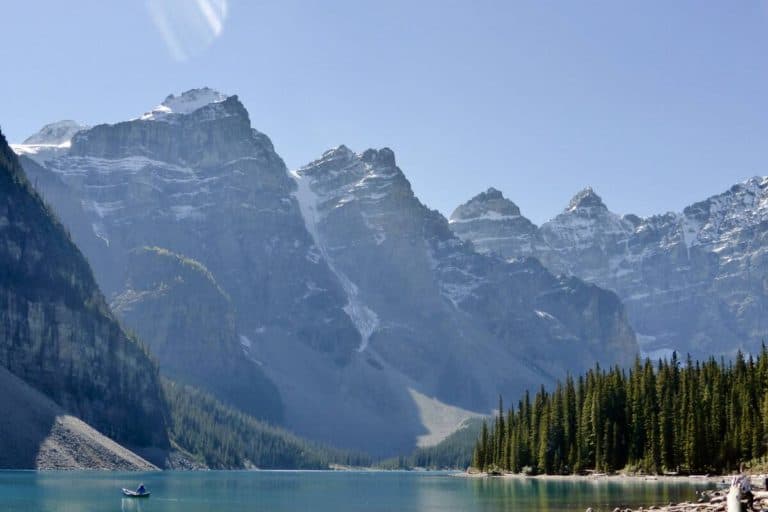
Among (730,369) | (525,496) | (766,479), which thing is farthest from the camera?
(730,369)

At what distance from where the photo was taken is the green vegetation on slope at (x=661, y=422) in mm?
152250

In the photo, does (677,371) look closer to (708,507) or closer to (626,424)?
(626,424)

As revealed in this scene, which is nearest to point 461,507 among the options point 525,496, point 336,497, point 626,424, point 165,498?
point 525,496

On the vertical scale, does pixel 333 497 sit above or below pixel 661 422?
below

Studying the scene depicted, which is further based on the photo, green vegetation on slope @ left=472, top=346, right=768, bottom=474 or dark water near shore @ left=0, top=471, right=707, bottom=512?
green vegetation on slope @ left=472, top=346, right=768, bottom=474

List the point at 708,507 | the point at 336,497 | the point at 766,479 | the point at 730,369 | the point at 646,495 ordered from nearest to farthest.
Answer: the point at 708,507 → the point at 766,479 → the point at 646,495 → the point at 336,497 → the point at 730,369

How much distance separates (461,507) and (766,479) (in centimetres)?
3499

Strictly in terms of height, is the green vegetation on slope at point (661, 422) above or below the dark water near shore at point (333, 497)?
above

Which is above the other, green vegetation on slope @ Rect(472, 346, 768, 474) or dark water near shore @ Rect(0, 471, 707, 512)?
green vegetation on slope @ Rect(472, 346, 768, 474)

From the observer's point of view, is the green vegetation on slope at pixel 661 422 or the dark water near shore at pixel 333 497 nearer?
the dark water near shore at pixel 333 497

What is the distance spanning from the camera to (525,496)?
130 metres

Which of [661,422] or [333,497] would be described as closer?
[333,497]

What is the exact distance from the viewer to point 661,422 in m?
164

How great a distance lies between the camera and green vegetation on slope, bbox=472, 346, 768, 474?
500ft
